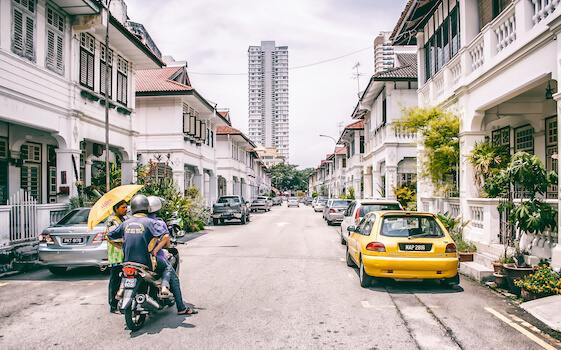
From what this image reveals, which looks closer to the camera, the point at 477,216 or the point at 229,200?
the point at 477,216

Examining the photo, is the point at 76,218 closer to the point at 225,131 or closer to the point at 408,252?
the point at 408,252

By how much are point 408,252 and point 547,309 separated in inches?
88.1

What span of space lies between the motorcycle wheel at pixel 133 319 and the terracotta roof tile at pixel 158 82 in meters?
18.4

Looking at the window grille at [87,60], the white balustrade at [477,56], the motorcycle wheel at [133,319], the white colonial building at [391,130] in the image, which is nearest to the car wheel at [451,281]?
the motorcycle wheel at [133,319]

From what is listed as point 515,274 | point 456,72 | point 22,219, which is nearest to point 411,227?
point 515,274

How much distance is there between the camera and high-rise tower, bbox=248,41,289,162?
156 m

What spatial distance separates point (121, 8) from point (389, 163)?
15.7 m

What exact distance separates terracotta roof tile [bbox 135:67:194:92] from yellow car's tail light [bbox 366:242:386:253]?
56.3ft

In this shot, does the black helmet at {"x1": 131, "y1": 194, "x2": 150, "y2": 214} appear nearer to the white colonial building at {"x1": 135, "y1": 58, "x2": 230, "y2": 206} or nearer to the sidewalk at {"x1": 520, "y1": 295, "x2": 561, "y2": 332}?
the sidewalk at {"x1": 520, "y1": 295, "x2": 561, "y2": 332}

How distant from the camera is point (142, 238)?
555 centimetres

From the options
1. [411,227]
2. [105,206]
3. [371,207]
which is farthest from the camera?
[371,207]

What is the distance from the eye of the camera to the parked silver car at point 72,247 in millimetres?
8758

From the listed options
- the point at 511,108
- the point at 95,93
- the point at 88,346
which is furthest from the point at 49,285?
the point at 511,108

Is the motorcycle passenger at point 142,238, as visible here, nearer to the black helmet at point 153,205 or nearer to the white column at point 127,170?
the black helmet at point 153,205
